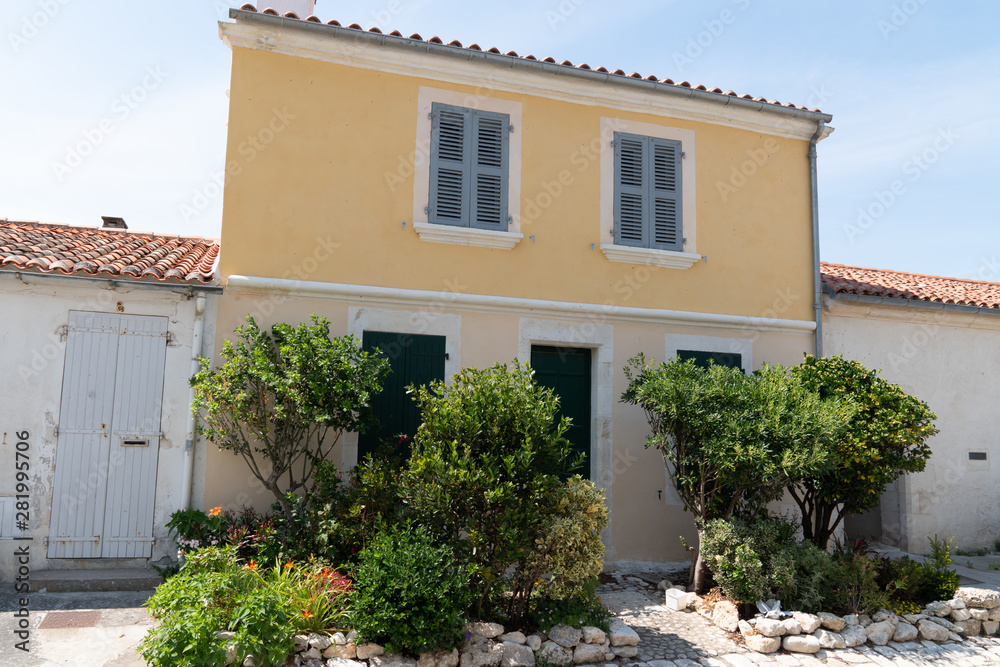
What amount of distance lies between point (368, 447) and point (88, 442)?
8.88 feet

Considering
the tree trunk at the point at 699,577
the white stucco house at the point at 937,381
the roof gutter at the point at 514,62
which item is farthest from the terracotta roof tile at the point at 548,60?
the tree trunk at the point at 699,577

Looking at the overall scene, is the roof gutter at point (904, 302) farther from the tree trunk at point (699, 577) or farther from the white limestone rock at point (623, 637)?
the white limestone rock at point (623, 637)

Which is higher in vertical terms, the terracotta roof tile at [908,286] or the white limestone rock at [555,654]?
the terracotta roof tile at [908,286]

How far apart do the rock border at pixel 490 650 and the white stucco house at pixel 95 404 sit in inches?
99.5

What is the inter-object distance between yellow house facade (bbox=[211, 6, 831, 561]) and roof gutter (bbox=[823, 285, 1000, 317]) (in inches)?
18.2

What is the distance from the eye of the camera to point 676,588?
22.9 ft

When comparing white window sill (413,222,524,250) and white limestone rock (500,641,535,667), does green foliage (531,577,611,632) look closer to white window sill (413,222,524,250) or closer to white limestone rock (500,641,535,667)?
white limestone rock (500,641,535,667)

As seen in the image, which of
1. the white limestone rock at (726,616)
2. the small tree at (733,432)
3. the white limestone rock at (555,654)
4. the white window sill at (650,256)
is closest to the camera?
the white limestone rock at (555,654)

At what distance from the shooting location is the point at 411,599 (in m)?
4.86

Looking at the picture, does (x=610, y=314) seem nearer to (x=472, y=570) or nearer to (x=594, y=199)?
(x=594, y=199)

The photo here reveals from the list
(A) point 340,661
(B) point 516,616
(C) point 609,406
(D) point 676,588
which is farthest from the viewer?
(C) point 609,406

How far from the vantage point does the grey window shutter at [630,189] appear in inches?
324

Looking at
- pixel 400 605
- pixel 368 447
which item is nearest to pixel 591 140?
pixel 368 447

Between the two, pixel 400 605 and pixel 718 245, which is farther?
pixel 718 245
